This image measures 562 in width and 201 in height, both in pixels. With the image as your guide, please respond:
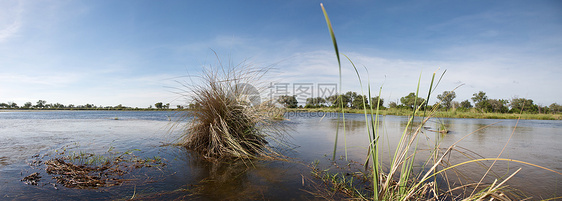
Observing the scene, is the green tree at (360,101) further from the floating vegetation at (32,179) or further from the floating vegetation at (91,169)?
the floating vegetation at (32,179)

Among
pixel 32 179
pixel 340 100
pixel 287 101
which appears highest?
pixel 287 101

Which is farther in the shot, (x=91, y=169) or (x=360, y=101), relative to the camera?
(x=91, y=169)

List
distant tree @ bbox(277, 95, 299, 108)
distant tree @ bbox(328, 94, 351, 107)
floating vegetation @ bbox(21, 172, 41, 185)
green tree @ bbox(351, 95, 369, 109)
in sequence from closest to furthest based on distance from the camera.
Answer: distant tree @ bbox(328, 94, 351, 107) < green tree @ bbox(351, 95, 369, 109) < floating vegetation @ bbox(21, 172, 41, 185) < distant tree @ bbox(277, 95, 299, 108)

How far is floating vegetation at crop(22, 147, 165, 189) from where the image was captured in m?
2.21

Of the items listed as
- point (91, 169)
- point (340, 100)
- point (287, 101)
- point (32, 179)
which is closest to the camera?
point (340, 100)

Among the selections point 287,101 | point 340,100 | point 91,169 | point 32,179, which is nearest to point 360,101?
point 340,100

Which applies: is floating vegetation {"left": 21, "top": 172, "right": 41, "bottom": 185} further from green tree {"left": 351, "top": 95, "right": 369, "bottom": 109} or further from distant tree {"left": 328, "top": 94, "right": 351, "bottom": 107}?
green tree {"left": 351, "top": 95, "right": 369, "bottom": 109}

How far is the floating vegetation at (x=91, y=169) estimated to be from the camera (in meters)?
2.21

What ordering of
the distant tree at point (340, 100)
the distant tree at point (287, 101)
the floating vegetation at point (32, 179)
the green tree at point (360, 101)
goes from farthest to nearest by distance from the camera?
the distant tree at point (287, 101) → the floating vegetation at point (32, 179) → the green tree at point (360, 101) → the distant tree at point (340, 100)

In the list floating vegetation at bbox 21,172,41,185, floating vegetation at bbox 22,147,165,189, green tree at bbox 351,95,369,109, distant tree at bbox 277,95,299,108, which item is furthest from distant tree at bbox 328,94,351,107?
floating vegetation at bbox 21,172,41,185

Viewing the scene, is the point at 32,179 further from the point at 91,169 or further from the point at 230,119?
the point at 230,119

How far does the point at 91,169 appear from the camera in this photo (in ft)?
8.48

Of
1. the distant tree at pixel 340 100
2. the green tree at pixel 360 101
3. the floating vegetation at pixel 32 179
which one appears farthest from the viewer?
the floating vegetation at pixel 32 179

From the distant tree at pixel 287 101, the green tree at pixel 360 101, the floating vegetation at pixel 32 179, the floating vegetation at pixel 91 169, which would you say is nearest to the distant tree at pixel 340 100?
the green tree at pixel 360 101
